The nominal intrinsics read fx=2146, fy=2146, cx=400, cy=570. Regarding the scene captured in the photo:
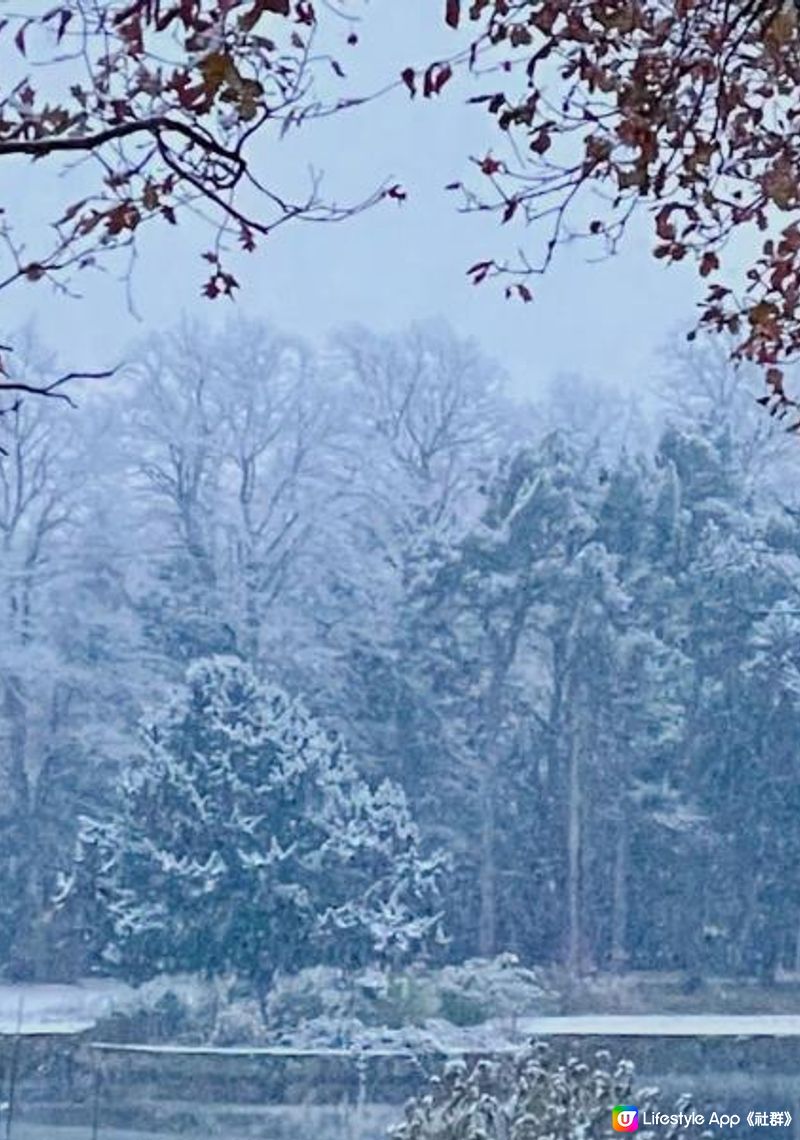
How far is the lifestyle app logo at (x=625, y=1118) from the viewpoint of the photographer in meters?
4.61

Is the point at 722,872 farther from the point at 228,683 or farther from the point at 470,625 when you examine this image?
the point at 228,683

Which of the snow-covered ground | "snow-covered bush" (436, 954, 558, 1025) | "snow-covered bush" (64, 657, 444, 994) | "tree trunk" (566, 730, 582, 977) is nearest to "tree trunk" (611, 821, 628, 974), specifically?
"tree trunk" (566, 730, 582, 977)

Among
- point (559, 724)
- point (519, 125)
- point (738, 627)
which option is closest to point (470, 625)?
point (559, 724)

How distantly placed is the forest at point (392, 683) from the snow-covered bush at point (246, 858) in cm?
1

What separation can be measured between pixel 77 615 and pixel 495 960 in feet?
7.43

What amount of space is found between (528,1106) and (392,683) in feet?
14.1

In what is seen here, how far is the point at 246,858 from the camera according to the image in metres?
7.64

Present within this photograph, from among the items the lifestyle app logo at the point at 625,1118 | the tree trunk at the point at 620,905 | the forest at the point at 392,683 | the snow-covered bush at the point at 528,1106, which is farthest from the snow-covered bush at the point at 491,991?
the lifestyle app logo at the point at 625,1118

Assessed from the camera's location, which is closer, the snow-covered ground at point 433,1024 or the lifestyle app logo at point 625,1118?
the lifestyle app logo at point 625,1118

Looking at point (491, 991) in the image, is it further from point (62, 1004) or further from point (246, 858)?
point (62, 1004)

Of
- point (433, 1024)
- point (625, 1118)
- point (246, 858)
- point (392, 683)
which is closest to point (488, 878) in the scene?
point (433, 1024)

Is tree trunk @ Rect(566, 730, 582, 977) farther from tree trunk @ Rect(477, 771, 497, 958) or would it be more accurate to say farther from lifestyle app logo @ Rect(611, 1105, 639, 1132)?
lifestyle app logo @ Rect(611, 1105, 639, 1132)

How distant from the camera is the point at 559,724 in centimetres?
861

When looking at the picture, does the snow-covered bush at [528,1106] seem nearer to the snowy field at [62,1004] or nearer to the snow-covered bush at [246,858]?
the snow-covered bush at [246,858]
